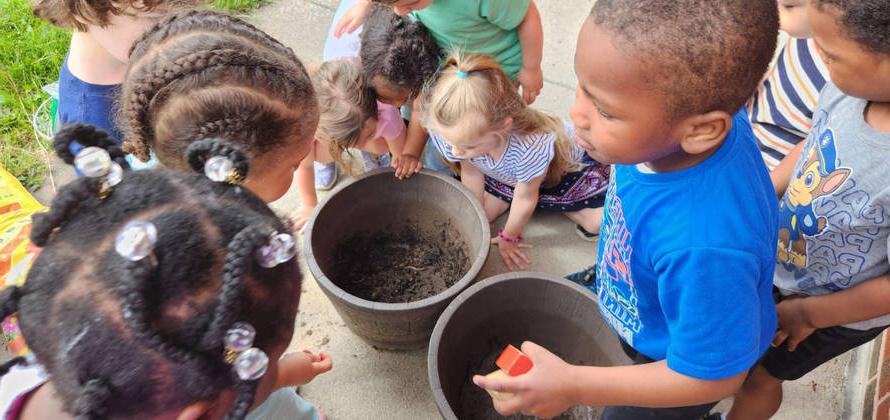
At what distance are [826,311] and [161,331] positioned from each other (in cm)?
133

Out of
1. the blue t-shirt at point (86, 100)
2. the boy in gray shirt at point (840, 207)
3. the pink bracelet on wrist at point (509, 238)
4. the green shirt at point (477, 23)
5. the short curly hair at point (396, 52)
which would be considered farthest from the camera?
the pink bracelet on wrist at point (509, 238)

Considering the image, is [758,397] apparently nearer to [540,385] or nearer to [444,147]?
[540,385]

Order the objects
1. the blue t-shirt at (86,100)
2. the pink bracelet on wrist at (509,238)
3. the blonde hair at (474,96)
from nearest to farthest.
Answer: the blue t-shirt at (86,100) → the blonde hair at (474,96) → the pink bracelet on wrist at (509,238)

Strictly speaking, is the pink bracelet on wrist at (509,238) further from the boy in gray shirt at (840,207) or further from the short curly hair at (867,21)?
the short curly hair at (867,21)

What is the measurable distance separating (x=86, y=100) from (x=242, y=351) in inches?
52.8

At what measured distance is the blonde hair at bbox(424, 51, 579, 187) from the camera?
1.88m

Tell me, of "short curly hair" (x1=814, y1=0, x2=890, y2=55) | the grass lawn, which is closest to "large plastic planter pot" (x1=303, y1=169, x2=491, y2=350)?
"short curly hair" (x1=814, y1=0, x2=890, y2=55)

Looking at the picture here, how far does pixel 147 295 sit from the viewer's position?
0.76m

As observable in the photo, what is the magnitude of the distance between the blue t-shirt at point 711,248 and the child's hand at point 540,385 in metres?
0.21

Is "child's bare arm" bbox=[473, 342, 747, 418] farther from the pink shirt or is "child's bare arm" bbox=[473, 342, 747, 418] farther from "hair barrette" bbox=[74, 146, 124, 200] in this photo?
the pink shirt

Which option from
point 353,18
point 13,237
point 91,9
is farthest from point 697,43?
point 13,237

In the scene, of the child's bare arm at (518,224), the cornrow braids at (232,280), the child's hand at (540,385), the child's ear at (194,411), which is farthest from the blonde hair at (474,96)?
the child's ear at (194,411)

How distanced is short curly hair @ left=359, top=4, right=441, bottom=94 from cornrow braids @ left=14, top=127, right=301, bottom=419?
1234mm

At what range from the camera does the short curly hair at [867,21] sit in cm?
101
